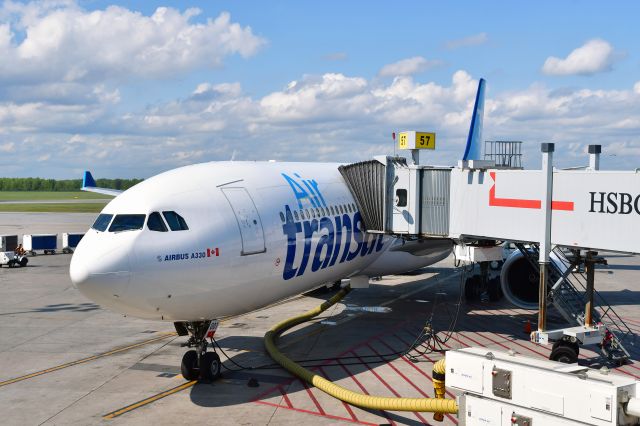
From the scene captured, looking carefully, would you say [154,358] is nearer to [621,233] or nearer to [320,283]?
[320,283]

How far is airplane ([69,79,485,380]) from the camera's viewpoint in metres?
15.2

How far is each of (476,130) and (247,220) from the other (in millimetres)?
23724

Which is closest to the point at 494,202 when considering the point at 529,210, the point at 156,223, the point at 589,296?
the point at 529,210

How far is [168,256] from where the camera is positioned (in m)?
15.5

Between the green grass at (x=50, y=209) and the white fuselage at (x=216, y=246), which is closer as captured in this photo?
the white fuselage at (x=216, y=246)

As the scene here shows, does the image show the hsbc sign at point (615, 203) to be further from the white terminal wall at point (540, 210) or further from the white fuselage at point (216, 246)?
the white fuselage at point (216, 246)

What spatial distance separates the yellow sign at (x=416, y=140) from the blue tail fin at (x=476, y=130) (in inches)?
407

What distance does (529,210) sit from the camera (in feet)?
66.3

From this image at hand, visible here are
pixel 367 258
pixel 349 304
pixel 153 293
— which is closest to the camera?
pixel 153 293

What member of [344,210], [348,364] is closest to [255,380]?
[348,364]

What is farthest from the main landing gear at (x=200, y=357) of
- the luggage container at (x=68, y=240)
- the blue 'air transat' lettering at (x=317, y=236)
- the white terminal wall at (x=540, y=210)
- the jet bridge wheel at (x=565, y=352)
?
the luggage container at (x=68, y=240)

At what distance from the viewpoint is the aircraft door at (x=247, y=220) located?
56.4ft

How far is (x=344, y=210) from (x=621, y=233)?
28.9 feet

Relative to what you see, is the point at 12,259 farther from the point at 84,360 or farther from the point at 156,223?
the point at 156,223
